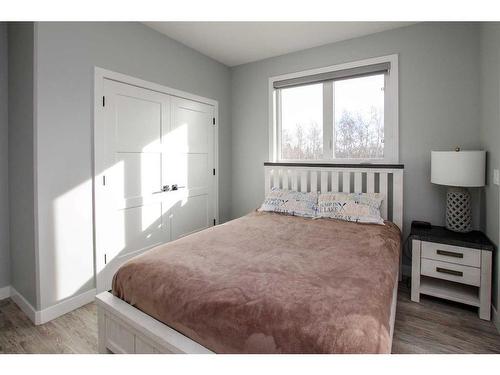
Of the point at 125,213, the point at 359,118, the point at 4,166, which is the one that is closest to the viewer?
the point at 4,166

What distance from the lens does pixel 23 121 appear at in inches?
85.0

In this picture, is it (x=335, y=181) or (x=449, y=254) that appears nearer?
(x=449, y=254)

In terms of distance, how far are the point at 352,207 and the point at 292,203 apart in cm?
62

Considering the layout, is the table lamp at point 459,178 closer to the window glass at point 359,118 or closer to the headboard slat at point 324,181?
the window glass at point 359,118

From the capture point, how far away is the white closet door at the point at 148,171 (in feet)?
8.14

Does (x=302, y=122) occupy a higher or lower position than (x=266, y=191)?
higher

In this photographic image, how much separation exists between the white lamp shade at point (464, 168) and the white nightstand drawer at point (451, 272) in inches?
25.7

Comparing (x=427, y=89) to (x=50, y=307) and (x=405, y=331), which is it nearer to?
(x=405, y=331)

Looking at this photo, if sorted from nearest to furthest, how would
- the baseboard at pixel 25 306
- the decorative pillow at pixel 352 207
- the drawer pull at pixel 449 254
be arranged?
1. the baseboard at pixel 25 306
2. the drawer pull at pixel 449 254
3. the decorative pillow at pixel 352 207

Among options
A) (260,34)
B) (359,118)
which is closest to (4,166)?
(260,34)

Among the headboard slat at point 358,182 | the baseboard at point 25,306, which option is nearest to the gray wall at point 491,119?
the headboard slat at point 358,182

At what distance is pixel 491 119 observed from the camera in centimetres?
215
